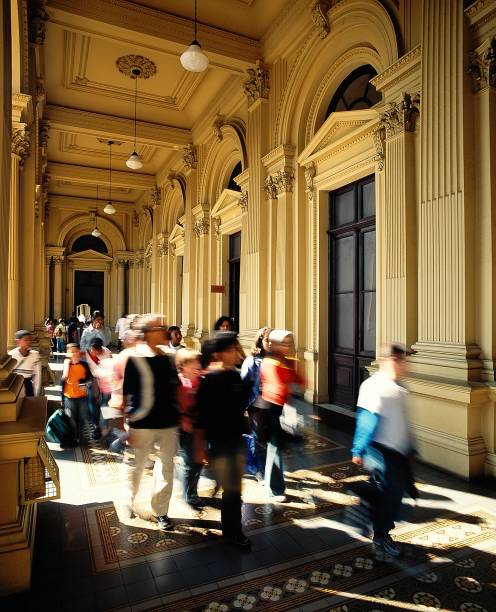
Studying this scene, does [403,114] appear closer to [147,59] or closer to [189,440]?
[189,440]

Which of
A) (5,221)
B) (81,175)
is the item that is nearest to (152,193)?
(81,175)

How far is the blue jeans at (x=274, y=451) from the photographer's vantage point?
3795 millimetres

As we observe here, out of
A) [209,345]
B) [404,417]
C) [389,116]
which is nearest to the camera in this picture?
[404,417]

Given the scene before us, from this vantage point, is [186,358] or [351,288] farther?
[351,288]

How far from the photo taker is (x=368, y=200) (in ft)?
22.9

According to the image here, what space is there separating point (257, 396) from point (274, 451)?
51cm

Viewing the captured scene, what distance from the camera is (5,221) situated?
11.0ft

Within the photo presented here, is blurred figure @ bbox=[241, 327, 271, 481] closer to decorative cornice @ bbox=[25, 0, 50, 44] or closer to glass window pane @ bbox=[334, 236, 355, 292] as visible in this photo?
glass window pane @ bbox=[334, 236, 355, 292]

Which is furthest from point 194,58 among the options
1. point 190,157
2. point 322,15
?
point 190,157

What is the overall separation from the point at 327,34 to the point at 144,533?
7.68 metres

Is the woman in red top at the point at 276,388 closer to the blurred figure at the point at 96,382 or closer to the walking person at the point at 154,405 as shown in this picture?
the walking person at the point at 154,405

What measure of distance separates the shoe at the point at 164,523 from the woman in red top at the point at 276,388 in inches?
38.6

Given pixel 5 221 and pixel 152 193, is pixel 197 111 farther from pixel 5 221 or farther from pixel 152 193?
pixel 5 221

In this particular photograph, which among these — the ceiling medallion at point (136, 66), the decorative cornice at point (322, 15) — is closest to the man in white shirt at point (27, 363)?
the decorative cornice at point (322, 15)
